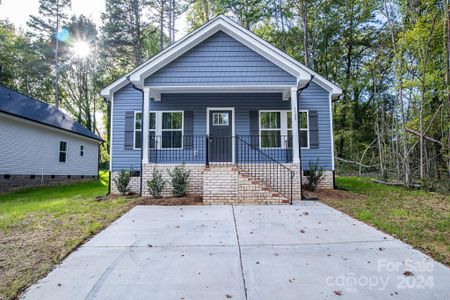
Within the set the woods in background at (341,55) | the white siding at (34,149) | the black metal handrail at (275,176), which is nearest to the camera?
the black metal handrail at (275,176)

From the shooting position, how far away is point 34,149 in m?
12.7

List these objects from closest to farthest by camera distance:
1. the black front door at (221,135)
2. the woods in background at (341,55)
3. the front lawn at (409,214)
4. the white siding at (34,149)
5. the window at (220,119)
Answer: the front lawn at (409,214) < the black front door at (221,135) < the window at (220,119) < the woods in background at (341,55) < the white siding at (34,149)

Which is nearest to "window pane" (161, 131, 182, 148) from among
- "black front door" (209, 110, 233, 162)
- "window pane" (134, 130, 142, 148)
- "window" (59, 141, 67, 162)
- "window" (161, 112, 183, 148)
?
"window" (161, 112, 183, 148)

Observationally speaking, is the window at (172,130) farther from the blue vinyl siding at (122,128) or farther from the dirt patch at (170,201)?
the dirt patch at (170,201)

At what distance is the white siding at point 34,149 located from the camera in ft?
36.6

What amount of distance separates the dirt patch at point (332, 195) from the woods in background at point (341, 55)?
10.4 feet

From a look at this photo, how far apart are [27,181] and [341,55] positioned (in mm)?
21574

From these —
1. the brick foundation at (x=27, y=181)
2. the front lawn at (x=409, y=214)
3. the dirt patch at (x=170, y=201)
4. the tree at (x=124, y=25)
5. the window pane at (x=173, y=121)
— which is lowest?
the front lawn at (x=409, y=214)

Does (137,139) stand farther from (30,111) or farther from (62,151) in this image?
(62,151)

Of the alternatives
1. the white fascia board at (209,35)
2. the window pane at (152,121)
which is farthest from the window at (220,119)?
the white fascia board at (209,35)

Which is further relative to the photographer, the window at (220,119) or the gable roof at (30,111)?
the gable roof at (30,111)

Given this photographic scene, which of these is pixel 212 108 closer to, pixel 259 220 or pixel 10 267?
pixel 259 220

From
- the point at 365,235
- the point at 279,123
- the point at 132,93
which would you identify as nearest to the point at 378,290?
the point at 365,235

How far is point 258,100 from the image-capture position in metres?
9.81
